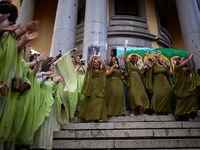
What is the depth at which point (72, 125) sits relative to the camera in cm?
379

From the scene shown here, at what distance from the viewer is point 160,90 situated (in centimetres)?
463

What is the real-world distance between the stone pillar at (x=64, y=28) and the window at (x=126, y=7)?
5029mm

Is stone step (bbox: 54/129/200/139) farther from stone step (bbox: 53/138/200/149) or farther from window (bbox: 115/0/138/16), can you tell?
window (bbox: 115/0/138/16)

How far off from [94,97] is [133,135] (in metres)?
1.39

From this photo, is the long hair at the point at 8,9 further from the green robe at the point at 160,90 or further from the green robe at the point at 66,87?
the green robe at the point at 160,90

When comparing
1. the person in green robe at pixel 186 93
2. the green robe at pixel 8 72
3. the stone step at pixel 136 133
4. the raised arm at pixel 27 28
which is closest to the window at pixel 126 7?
the person in green robe at pixel 186 93

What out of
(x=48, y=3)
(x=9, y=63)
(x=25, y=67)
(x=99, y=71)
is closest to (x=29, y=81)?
(x=25, y=67)

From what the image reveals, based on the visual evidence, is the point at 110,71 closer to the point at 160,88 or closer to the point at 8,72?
the point at 160,88

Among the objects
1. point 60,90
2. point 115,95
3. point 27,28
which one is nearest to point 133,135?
point 115,95

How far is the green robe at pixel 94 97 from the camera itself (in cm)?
397

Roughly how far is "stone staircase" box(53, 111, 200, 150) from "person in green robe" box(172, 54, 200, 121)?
360 millimetres

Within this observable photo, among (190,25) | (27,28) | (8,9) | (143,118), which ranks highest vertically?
(190,25)

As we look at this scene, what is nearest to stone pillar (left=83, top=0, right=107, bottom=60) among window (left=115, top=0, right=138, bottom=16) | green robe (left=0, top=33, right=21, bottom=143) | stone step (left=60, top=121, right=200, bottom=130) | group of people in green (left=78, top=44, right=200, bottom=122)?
group of people in green (left=78, top=44, right=200, bottom=122)

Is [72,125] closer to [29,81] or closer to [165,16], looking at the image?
[29,81]
